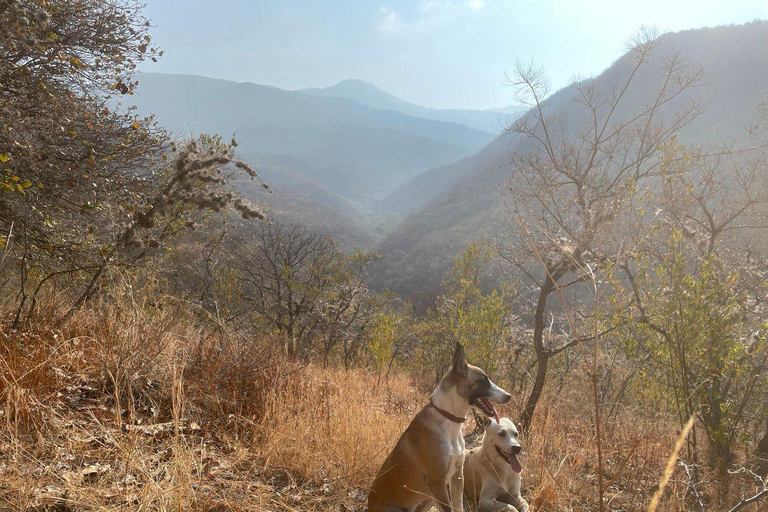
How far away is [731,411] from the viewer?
168 inches

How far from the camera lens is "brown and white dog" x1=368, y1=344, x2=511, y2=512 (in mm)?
2809

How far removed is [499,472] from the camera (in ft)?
11.9

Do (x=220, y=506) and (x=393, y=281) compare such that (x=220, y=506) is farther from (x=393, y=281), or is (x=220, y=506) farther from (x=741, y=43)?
(x=741, y=43)

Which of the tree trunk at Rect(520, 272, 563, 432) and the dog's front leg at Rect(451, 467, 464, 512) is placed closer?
the dog's front leg at Rect(451, 467, 464, 512)

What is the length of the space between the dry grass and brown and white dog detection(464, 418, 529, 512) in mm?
218

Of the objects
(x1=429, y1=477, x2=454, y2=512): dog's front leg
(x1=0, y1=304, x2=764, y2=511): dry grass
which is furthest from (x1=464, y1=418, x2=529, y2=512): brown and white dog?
(x1=429, y1=477, x2=454, y2=512): dog's front leg

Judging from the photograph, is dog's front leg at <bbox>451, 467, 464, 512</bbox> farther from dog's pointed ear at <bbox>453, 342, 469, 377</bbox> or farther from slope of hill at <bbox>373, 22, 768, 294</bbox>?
slope of hill at <bbox>373, 22, 768, 294</bbox>

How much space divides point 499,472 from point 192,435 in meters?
2.64

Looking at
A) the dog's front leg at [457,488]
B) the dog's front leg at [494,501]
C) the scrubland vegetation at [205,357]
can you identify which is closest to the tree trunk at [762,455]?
the scrubland vegetation at [205,357]

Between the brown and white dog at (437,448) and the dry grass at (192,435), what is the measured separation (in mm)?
660

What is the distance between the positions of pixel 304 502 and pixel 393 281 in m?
51.2

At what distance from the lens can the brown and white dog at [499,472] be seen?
3.43m

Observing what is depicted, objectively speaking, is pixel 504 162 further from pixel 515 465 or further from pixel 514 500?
pixel 515 465

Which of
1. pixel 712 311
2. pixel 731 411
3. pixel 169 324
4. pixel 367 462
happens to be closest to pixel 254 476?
pixel 367 462
